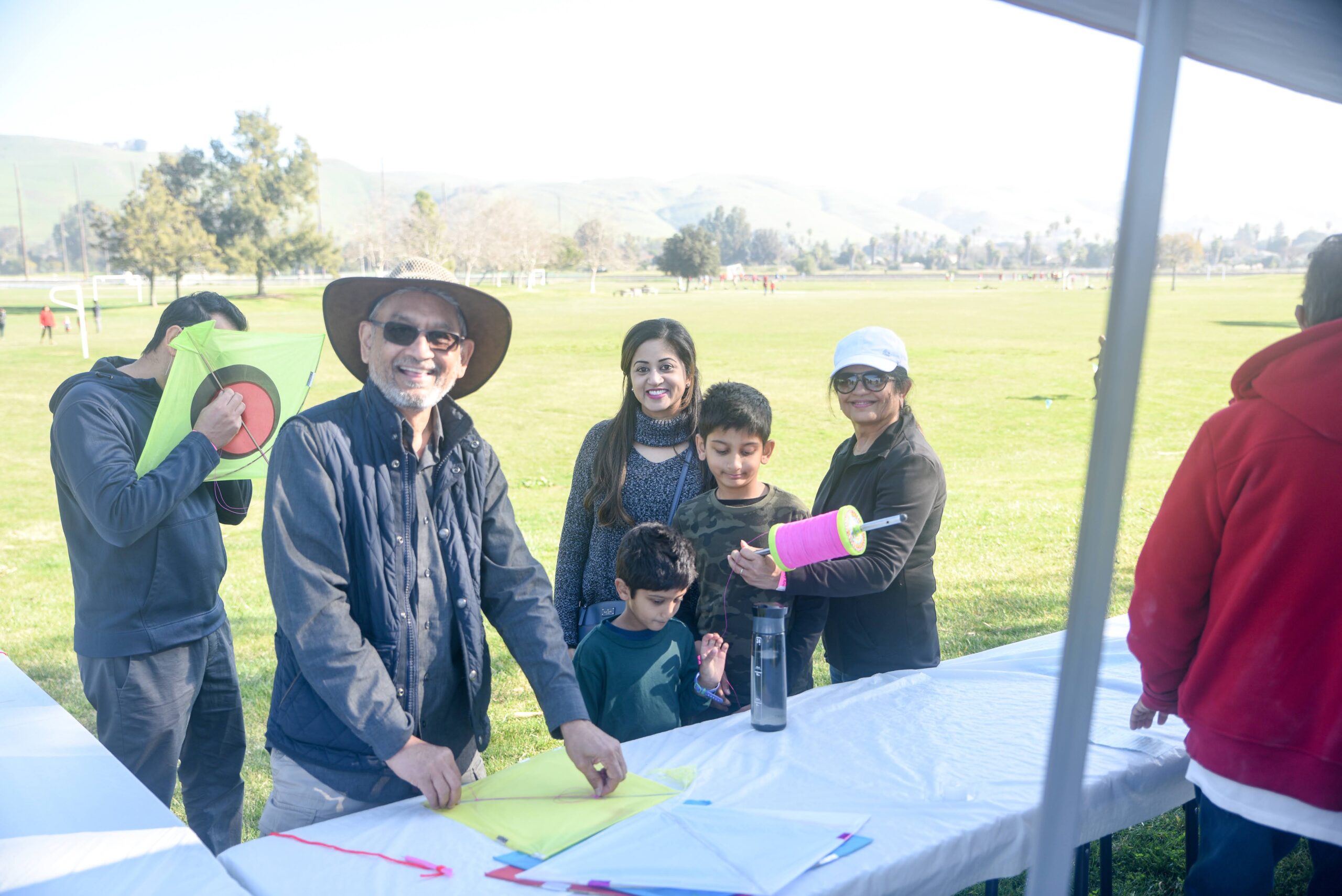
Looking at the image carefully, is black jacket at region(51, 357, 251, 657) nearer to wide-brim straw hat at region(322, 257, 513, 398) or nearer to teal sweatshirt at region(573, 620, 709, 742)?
wide-brim straw hat at region(322, 257, 513, 398)

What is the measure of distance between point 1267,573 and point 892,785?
0.85 m

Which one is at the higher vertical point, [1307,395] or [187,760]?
[1307,395]

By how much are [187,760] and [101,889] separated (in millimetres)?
1556

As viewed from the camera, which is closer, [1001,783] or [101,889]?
[101,889]

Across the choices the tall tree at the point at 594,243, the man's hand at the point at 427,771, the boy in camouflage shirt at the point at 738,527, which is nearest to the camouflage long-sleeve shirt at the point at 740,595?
the boy in camouflage shirt at the point at 738,527

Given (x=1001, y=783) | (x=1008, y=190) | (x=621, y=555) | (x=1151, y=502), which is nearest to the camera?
(x=1001, y=783)

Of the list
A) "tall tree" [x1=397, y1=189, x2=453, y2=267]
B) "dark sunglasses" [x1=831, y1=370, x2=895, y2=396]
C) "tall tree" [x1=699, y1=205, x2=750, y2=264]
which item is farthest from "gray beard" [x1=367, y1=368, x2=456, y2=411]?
"tall tree" [x1=699, y1=205, x2=750, y2=264]

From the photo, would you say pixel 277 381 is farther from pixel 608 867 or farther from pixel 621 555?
pixel 608 867

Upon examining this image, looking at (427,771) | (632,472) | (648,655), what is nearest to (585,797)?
(427,771)

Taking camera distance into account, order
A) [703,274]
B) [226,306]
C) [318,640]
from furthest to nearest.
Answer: [703,274], [226,306], [318,640]

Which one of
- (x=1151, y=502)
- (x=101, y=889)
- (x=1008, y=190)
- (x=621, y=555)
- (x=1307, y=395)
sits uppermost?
(x=1008, y=190)

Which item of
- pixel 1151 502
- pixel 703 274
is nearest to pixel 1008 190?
pixel 703 274

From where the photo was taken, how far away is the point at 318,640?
1832mm

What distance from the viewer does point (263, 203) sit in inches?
2003
